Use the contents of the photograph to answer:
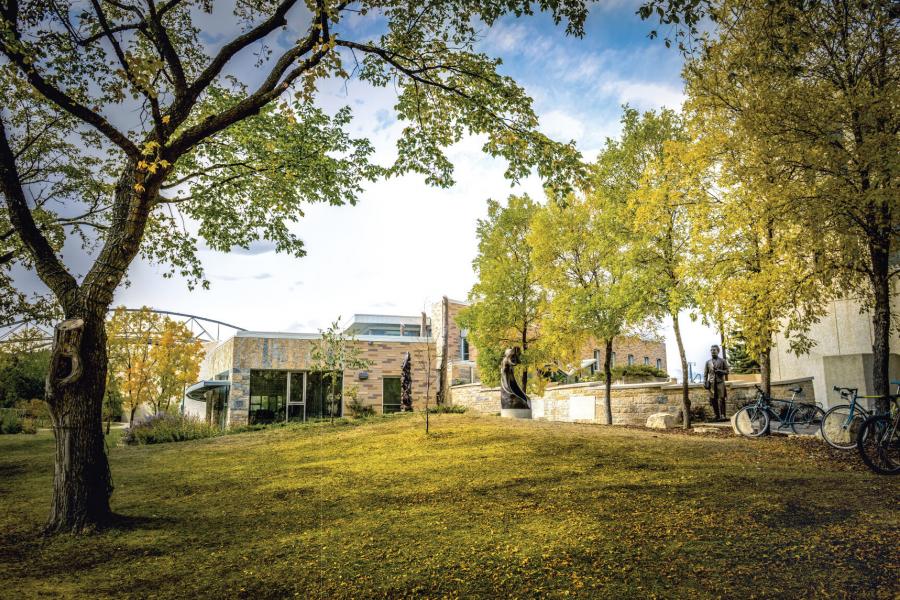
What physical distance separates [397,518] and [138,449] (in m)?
11.8

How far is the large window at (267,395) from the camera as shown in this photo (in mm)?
25812

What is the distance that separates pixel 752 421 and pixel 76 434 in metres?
13.0

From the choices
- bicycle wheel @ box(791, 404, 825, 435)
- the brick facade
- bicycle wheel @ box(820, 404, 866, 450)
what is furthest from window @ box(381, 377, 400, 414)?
bicycle wheel @ box(820, 404, 866, 450)

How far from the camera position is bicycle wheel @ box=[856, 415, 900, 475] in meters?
8.02

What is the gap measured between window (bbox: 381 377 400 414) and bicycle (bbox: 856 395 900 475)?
2128 cm

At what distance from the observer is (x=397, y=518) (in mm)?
6207

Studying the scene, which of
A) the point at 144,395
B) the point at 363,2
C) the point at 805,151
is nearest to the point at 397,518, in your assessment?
the point at 363,2

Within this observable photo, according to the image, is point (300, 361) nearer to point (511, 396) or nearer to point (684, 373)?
point (511, 396)

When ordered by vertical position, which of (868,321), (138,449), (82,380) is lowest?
(138,449)

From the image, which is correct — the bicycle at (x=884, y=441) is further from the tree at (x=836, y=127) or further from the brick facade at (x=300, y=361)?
the brick facade at (x=300, y=361)

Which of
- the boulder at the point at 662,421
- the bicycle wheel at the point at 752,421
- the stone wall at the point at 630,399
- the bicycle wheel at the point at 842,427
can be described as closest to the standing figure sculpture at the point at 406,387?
the stone wall at the point at 630,399

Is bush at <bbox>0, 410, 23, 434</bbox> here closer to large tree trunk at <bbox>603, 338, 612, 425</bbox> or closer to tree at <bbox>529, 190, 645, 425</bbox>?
tree at <bbox>529, 190, 645, 425</bbox>

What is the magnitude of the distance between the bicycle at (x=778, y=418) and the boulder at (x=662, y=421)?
323 centimetres

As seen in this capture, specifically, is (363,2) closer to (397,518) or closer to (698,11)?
(698,11)
